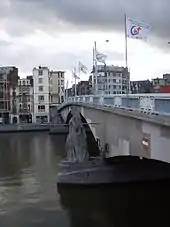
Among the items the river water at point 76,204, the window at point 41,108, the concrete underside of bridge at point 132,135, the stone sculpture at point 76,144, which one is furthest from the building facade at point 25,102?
the concrete underside of bridge at point 132,135

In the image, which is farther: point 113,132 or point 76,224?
point 113,132

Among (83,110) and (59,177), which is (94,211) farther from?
(83,110)

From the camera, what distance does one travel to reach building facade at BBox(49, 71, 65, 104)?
114 meters

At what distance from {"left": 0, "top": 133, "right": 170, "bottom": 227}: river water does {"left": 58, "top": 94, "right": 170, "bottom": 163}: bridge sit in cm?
268

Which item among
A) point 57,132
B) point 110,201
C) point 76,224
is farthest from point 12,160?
point 57,132

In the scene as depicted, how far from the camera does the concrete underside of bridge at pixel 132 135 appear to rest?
50.3 feet

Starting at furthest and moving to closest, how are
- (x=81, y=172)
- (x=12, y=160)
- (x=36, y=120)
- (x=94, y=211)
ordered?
(x=36, y=120), (x=12, y=160), (x=81, y=172), (x=94, y=211)

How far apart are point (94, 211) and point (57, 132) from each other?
5496cm

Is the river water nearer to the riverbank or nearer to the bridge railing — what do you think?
the bridge railing

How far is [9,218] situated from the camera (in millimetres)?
21297

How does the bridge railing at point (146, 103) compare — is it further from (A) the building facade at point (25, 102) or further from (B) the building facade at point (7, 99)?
(A) the building facade at point (25, 102)

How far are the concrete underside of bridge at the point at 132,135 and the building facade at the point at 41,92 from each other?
74.3 metres

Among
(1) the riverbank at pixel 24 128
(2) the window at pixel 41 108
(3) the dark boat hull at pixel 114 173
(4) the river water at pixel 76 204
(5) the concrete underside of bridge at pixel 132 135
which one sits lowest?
(1) the riverbank at pixel 24 128

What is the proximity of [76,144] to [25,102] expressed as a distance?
75.5 metres
